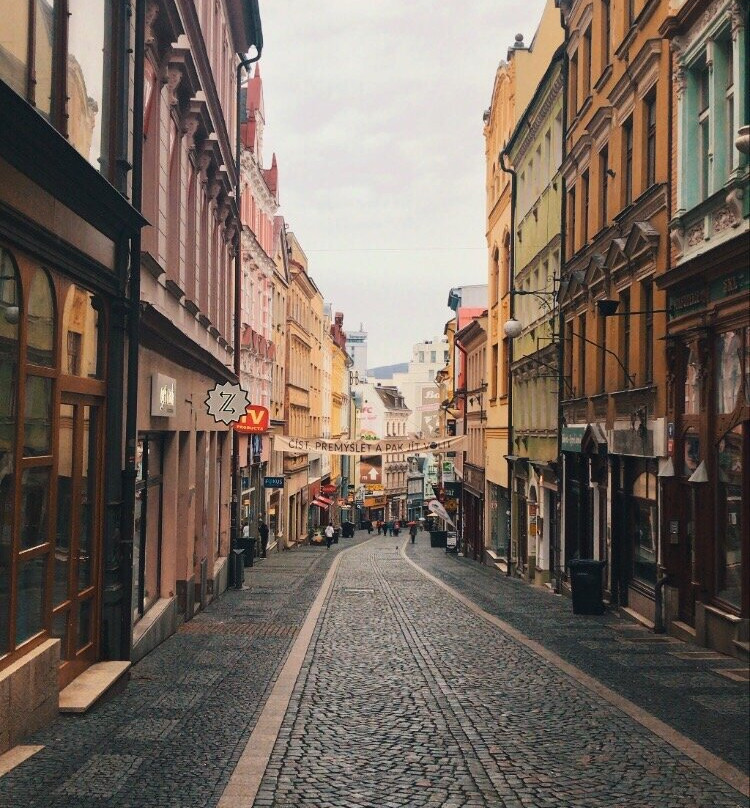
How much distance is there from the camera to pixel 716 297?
6227 mm

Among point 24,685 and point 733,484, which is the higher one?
point 733,484

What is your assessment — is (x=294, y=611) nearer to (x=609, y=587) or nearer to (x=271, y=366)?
(x=609, y=587)

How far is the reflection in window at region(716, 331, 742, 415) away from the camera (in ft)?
18.7

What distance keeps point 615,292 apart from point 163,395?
29.1ft

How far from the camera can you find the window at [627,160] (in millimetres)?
18266

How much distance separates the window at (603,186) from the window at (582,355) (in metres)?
3.05

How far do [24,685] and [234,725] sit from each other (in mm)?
1804

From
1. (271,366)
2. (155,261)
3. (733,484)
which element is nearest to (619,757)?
(733,484)

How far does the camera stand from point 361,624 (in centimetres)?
1742

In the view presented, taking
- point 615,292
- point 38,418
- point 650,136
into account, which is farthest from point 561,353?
point 38,418

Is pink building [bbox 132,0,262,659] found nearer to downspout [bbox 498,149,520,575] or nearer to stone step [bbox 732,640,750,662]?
stone step [bbox 732,640,750,662]

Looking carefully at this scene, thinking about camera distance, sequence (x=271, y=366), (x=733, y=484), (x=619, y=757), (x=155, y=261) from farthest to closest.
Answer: (x=271, y=366) → (x=155, y=261) → (x=619, y=757) → (x=733, y=484)

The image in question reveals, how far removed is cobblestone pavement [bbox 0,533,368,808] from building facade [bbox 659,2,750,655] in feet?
11.3

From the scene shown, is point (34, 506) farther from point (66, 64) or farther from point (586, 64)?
point (586, 64)
